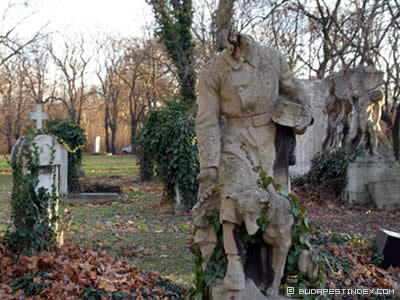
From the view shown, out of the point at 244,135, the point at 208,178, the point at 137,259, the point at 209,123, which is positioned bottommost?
the point at 137,259

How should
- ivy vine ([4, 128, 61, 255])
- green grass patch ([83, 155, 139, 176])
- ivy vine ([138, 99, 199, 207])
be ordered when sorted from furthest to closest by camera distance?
green grass patch ([83, 155, 139, 176])
ivy vine ([138, 99, 199, 207])
ivy vine ([4, 128, 61, 255])

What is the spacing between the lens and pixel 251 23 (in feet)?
40.9

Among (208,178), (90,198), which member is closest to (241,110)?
(208,178)

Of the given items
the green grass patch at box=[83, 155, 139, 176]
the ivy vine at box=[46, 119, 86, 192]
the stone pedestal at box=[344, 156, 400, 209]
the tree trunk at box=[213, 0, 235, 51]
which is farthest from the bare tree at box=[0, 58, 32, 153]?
the stone pedestal at box=[344, 156, 400, 209]

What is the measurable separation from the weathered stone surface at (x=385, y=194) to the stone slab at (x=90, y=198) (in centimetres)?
686

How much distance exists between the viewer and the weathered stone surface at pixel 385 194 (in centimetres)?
1047

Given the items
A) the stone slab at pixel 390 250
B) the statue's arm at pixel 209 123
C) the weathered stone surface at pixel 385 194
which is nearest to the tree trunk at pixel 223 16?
A: the weathered stone surface at pixel 385 194

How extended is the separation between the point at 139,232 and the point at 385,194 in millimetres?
6529

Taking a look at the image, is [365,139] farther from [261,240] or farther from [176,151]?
[261,240]

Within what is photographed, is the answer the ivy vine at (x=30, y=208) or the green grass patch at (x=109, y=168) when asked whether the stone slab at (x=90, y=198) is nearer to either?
the green grass patch at (x=109, y=168)

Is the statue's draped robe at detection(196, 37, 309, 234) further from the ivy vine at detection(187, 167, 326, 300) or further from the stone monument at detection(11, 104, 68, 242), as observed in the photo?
the stone monument at detection(11, 104, 68, 242)

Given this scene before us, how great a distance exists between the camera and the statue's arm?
3410 mm

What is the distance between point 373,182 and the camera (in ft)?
35.2

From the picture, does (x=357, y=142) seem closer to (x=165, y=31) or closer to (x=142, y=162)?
(x=142, y=162)
